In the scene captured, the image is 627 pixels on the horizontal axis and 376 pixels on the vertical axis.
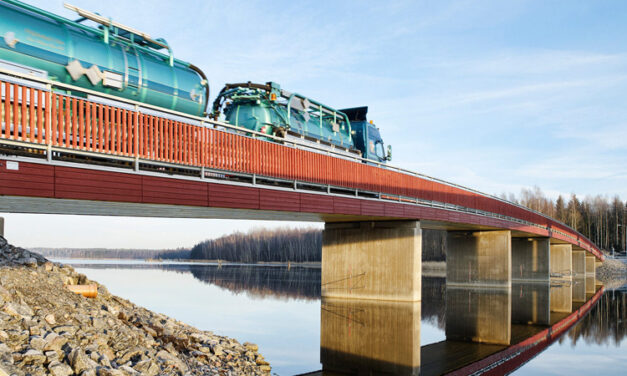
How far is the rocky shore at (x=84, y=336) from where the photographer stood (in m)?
7.83

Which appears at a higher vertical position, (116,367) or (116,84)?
(116,84)

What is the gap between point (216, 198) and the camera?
627 inches

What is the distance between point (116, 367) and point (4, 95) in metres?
6.47

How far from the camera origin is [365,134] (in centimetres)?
2898

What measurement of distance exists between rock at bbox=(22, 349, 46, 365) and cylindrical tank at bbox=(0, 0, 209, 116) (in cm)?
763

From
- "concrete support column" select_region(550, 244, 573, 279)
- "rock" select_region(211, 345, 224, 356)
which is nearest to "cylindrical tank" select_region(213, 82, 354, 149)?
"rock" select_region(211, 345, 224, 356)

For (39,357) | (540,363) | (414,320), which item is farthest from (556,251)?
(39,357)

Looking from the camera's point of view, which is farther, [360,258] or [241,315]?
[360,258]

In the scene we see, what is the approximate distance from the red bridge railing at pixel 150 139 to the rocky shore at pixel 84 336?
9.56 ft

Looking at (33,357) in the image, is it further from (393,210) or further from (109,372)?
(393,210)

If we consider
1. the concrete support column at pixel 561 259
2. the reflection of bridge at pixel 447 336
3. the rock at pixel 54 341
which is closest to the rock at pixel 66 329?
the rock at pixel 54 341

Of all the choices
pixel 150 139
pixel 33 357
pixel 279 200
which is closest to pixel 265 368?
pixel 33 357

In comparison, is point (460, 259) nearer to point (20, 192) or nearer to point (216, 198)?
point (216, 198)

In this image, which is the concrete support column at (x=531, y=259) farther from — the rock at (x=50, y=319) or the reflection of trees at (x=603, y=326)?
the rock at (x=50, y=319)
